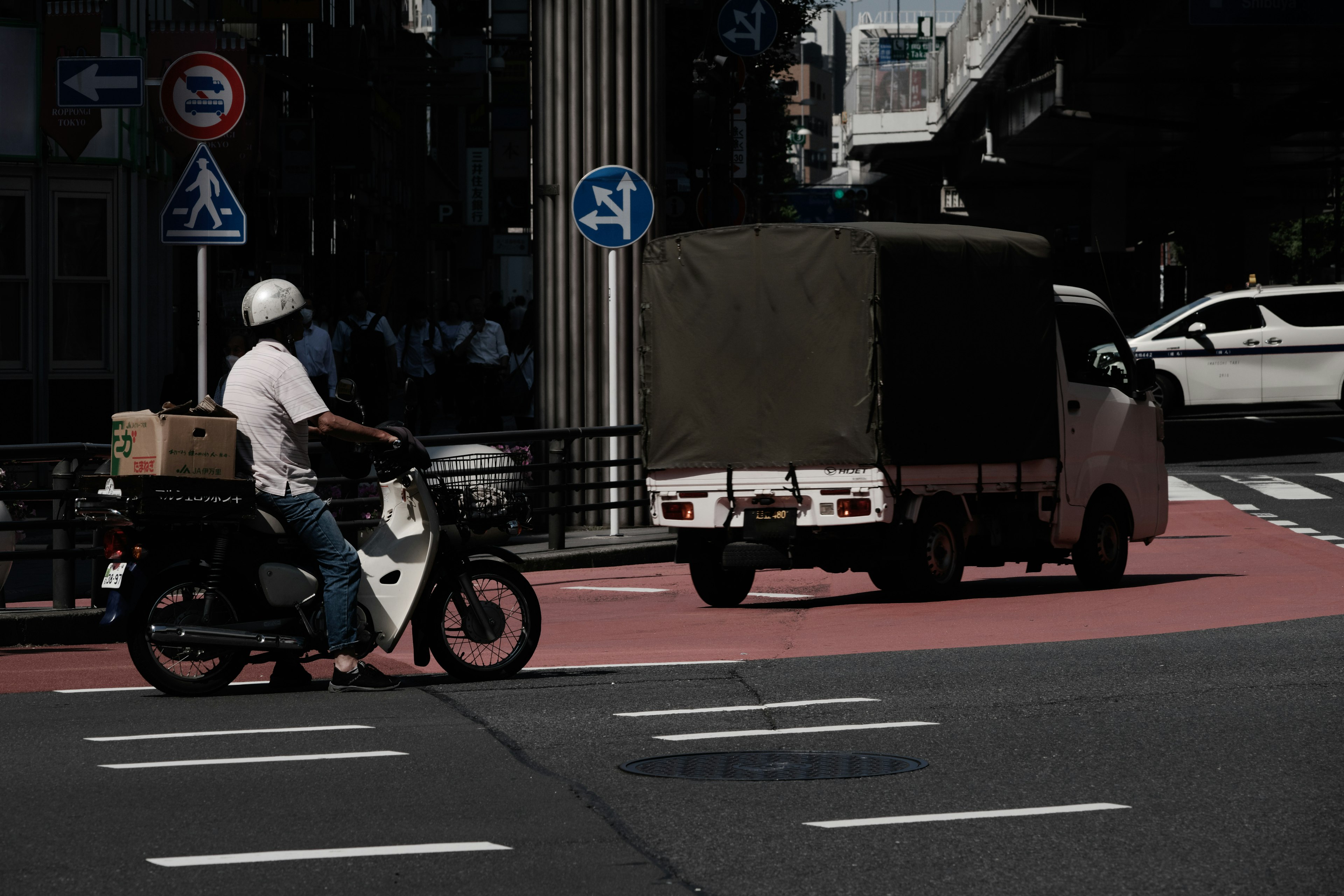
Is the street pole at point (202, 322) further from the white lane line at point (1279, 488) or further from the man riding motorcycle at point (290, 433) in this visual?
the white lane line at point (1279, 488)

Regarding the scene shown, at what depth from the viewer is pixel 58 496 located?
12.0 metres

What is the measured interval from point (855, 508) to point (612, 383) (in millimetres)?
4731

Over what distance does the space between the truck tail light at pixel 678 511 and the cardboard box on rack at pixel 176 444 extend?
5.23 meters

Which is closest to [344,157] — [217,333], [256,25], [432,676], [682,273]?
[256,25]

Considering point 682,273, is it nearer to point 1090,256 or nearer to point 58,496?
point 58,496

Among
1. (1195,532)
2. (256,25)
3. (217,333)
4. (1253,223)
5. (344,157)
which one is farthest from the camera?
(1253,223)

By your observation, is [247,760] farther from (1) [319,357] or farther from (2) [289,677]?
(1) [319,357]

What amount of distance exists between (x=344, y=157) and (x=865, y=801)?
3070 centimetres

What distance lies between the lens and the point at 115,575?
29.9 ft

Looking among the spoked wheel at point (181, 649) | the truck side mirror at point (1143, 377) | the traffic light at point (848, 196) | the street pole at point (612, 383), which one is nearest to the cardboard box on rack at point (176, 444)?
the spoked wheel at point (181, 649)

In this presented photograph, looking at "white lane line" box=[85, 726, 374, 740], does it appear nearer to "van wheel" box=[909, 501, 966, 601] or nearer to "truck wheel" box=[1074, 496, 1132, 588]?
"van wheel" box=[909, 501, 966, 601]

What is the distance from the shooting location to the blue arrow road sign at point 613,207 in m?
17.2

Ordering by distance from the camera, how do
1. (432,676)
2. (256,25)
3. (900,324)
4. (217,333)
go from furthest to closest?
(256,25)
(217,333)
(900,324)
(432,676)

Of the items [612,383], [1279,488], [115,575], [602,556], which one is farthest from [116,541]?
[1279,488]
